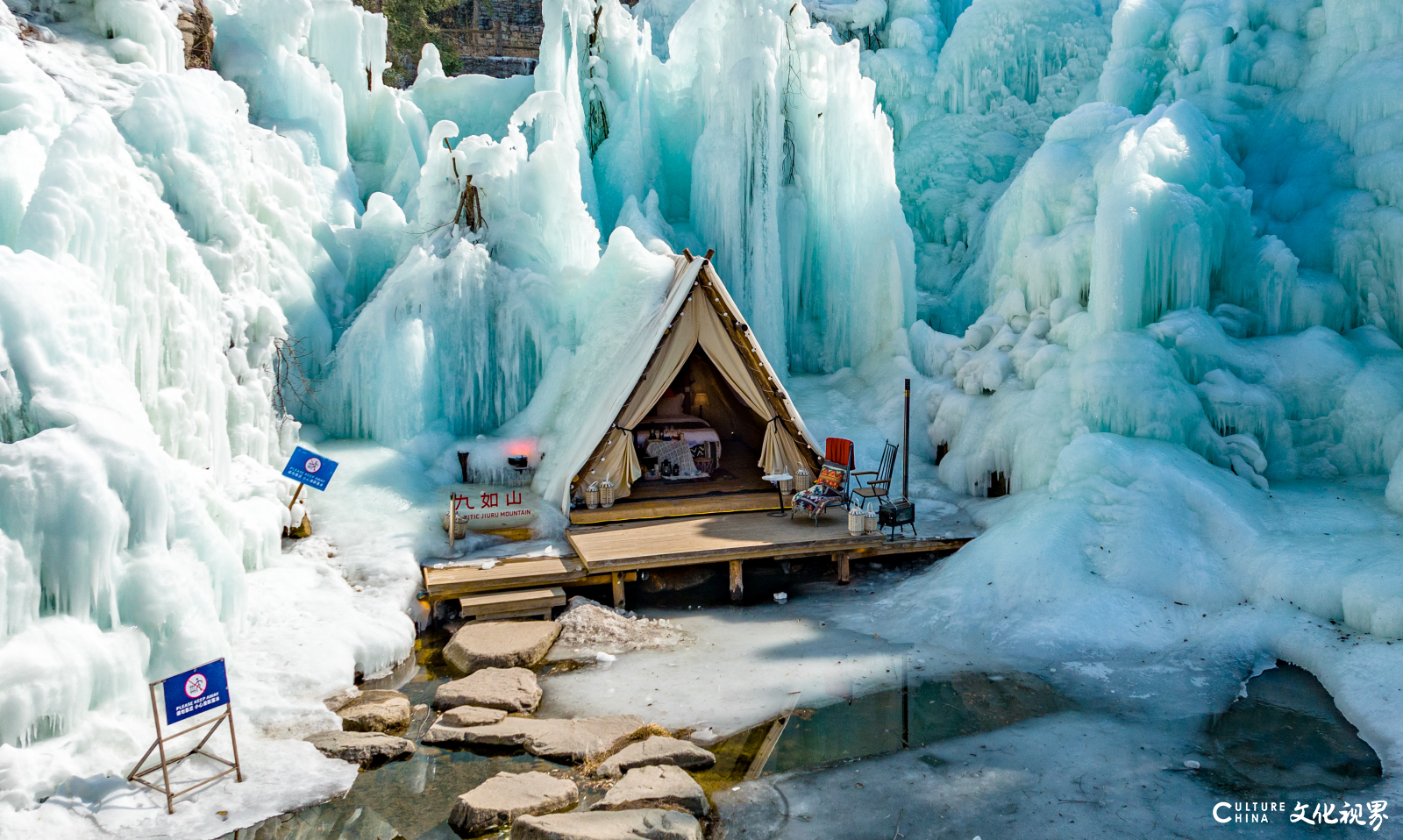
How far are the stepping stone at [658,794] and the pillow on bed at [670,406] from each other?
366 inches

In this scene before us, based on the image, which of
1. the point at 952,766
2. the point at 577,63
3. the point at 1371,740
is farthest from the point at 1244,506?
the point at 577,63

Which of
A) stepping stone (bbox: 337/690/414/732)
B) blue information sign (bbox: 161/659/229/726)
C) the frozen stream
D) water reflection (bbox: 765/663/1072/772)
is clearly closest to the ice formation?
stepping stone (bbox: 337/690/414/732)

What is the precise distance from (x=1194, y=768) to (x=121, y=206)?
1115 cm

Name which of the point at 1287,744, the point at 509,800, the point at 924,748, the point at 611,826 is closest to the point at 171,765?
the point at 509,800

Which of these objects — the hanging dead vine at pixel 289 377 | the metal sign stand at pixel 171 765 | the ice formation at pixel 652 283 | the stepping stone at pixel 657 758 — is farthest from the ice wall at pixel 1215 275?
the metal sign stand at pixel 171 765

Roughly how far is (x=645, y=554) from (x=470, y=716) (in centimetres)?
350

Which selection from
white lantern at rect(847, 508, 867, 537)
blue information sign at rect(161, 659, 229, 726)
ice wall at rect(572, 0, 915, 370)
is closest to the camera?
blue information sign at rect(161, 659, 229, 726)

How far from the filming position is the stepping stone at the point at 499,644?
962 centimetres

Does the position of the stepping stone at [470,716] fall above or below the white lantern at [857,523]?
below

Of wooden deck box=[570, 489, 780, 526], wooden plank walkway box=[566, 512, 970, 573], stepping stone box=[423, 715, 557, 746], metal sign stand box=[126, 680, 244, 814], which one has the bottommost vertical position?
stepping stone box=[423, 715, 557, 746]

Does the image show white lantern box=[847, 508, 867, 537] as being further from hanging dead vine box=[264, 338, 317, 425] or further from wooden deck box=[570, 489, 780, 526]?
hanging dead vine box=[264, 338, 317, 425]

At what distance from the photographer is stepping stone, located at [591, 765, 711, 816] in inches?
272

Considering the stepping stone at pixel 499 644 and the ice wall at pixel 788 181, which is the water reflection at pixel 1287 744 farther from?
the ice wall at pixel 788 181

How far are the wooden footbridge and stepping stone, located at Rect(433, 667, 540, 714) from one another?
5.34ft
